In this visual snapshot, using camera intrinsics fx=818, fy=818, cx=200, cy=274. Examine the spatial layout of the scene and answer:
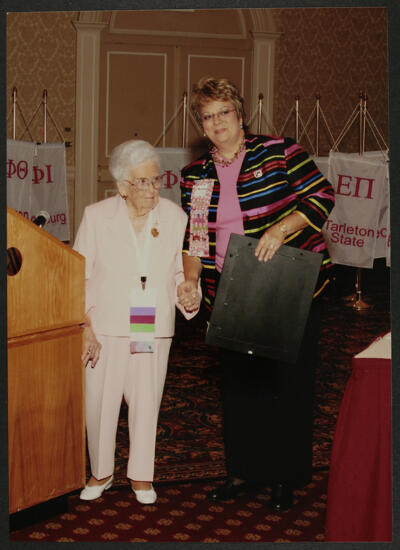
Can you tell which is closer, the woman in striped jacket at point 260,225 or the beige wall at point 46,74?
the woman in striped jacket at point 260,225

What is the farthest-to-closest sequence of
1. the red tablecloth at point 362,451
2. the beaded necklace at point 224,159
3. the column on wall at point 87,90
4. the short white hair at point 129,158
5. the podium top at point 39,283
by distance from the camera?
the column on wall at point 87,90, the beaded necklace at point 224,159, the short white hair at point 129,158, the podium top at point 39,283, the red tablecloth at point 362,451

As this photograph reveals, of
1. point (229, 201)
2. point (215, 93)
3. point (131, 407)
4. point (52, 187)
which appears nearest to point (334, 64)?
point (215, 93)

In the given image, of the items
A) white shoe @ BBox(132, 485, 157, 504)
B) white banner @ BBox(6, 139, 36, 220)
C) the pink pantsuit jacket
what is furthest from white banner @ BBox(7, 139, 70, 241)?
white shoe @ BBox(132, 485, 157, 504)

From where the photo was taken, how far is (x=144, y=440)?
310 centimetres

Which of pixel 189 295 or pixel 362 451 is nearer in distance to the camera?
pixel 362 451

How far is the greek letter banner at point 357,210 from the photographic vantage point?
10.6ft

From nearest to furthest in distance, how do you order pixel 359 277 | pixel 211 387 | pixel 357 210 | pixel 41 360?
1. pixel 41 360
2. pixel 359 277
3. pixel 357 210
4. pixel 211 387

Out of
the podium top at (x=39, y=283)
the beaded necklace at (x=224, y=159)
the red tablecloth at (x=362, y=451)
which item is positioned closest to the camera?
the red tablecloth at (x=362, y=451)

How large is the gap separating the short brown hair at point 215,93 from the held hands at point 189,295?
60 centimetres

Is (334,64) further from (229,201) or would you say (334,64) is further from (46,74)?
(46,74)

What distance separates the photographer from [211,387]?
13.0 feet

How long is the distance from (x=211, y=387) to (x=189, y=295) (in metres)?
1.01

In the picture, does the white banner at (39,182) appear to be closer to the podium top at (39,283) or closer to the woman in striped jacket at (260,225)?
the podium top at (39,283)

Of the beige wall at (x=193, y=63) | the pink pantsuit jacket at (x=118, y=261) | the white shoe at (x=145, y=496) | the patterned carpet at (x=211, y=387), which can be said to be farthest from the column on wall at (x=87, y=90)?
the white shoe at (x=145, y=496)
